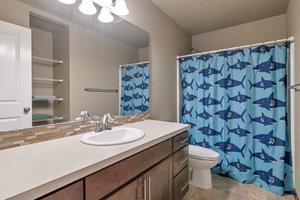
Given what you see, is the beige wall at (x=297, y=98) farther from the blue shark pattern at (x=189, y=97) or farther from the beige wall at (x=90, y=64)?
the beige wall at (x=90, y=64)

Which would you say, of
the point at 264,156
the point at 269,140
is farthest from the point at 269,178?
the point at 269,140

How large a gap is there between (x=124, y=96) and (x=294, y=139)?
185 centimetres

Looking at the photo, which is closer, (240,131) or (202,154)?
(202,154)

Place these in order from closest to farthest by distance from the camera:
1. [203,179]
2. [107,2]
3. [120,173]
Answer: [120,173] → [107,2] → [203,179]

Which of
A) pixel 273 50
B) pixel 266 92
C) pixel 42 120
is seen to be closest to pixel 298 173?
pixel 266 92

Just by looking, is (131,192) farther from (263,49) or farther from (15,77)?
(263,49)

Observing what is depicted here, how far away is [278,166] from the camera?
1830mm

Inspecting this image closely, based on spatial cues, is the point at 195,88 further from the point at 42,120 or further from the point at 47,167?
the point at 47,167

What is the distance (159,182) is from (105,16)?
4.92 feet

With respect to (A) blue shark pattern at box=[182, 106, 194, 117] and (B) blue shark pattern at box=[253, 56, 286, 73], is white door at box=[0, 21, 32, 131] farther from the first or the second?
(B) blue shark pattern at box=[253, 56, 286, 73]

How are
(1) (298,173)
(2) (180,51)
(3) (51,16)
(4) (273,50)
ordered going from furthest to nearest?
(2) (180,51)
(4) (273,50)
(1) (298,173)
(3) (51,16)

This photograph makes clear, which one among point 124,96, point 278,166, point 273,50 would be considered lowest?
point 278,166

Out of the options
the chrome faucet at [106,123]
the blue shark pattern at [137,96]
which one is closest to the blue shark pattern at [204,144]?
the blue shark pattern at [137,96]

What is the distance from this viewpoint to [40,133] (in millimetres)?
1094
